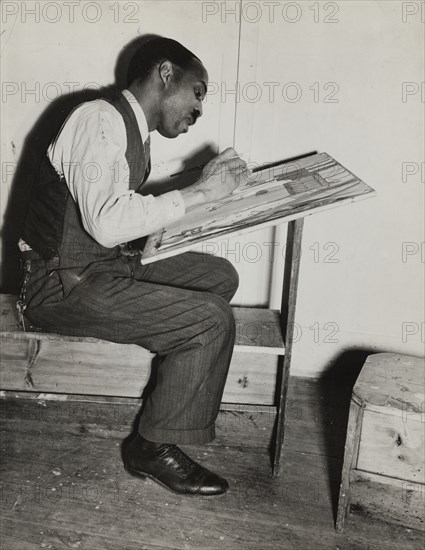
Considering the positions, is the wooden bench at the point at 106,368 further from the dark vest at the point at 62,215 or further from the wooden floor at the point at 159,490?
the dark vest at the point at 62,215

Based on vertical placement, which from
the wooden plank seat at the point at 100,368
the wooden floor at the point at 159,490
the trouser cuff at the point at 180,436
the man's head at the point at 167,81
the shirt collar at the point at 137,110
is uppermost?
the man's head at the point at 167,81

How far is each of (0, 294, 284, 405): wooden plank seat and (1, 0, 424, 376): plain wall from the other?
1.69ft

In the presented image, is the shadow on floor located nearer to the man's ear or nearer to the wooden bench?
the wooden bench

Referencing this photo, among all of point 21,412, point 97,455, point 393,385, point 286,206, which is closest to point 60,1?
point 286,206

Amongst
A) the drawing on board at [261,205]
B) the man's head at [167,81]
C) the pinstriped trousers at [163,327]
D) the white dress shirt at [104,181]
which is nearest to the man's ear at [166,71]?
the man's head at [167,81]

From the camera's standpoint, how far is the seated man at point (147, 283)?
5.91 ft


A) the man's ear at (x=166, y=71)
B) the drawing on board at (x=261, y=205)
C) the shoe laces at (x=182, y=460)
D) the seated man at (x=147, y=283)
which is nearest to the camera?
the drawing on board at (x=261, y=205)

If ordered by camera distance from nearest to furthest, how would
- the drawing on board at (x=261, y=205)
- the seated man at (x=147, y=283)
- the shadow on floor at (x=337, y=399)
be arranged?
1. the drawing on board at (x=261, y=205)
2. the seated man at (x=147, y=283)
3. the shadow on floor at (x=337, y=399)

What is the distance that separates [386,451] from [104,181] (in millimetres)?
1242

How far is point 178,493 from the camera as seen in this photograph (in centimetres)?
200

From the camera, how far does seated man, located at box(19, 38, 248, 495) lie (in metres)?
1.80

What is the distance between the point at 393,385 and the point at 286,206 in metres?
0.72

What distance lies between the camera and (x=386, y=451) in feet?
5.71

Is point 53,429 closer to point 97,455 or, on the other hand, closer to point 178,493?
point 97,455
